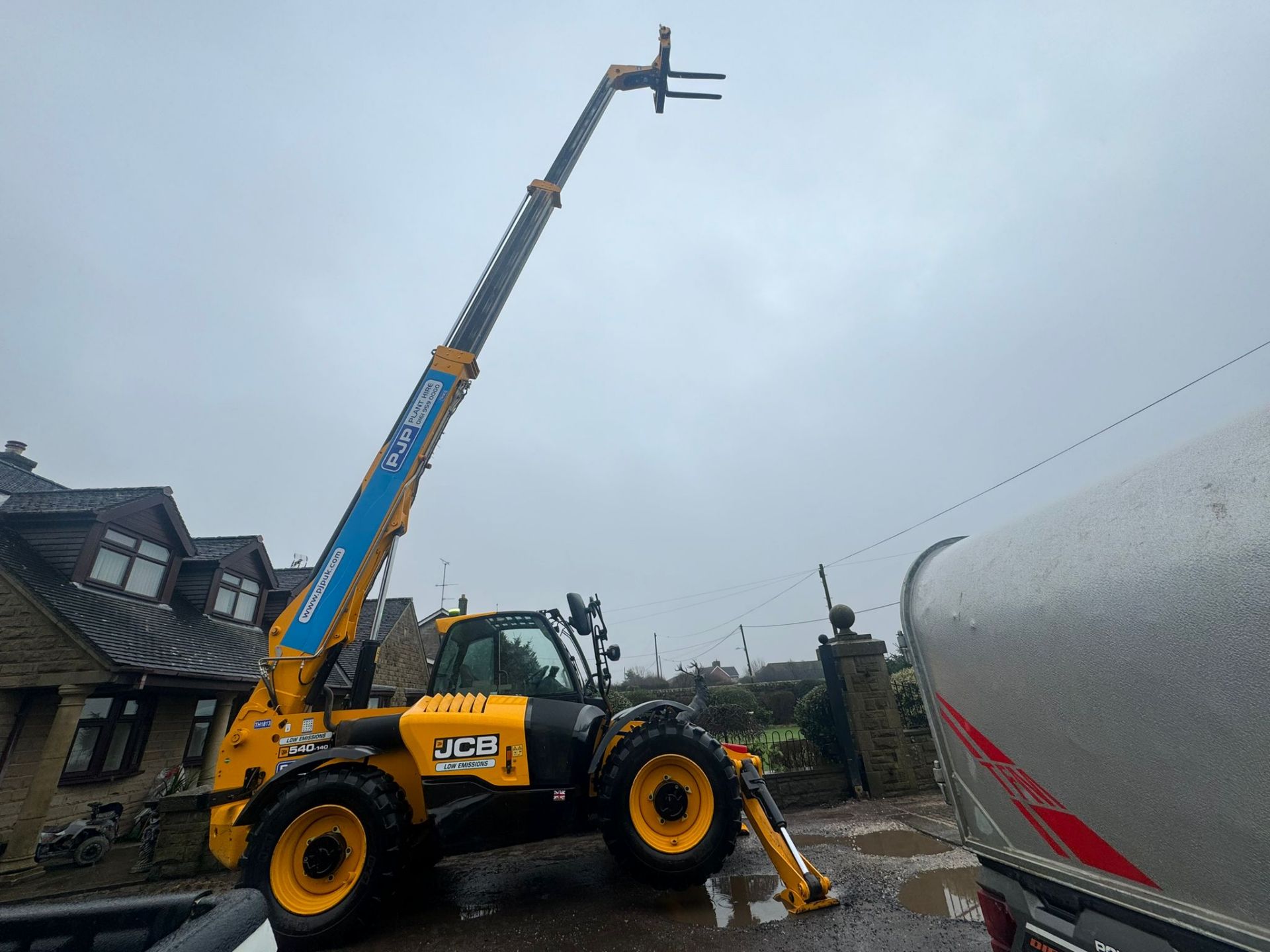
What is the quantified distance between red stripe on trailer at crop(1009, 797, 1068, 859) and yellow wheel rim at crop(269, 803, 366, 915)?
4398mm

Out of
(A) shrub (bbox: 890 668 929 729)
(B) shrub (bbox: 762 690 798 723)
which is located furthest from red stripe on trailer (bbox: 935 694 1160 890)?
(B) shrub (bbox: 762 690 798 723)

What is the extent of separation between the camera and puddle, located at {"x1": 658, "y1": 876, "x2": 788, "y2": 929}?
152 inches

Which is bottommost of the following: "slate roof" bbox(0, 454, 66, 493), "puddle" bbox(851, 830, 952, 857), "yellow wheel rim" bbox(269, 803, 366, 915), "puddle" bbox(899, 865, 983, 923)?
"puddle" bbox(899, 865, 983, 923)

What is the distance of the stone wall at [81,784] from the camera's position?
28.1ft

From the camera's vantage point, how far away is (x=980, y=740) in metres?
2.22

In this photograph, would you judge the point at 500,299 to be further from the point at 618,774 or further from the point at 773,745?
the point at 773,745

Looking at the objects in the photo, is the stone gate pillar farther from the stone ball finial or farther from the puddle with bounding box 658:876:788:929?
the puddle with bounding box 658:876:788:929

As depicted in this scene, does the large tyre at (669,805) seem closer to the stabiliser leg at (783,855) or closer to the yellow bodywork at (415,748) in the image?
the stabiliser leg at (783,855)

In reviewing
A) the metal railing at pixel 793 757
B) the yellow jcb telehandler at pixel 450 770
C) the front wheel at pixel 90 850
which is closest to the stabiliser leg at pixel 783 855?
the yellow jcb telehandler at pixel 450 770

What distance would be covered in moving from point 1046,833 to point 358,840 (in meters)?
4.55

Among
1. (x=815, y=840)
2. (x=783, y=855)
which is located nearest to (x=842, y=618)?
(x=815, y=840)

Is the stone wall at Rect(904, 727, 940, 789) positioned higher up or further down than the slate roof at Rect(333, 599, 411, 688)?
further down

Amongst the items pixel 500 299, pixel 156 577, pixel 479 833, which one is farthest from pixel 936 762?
pixel 156 577

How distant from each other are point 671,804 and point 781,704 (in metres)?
19.7
